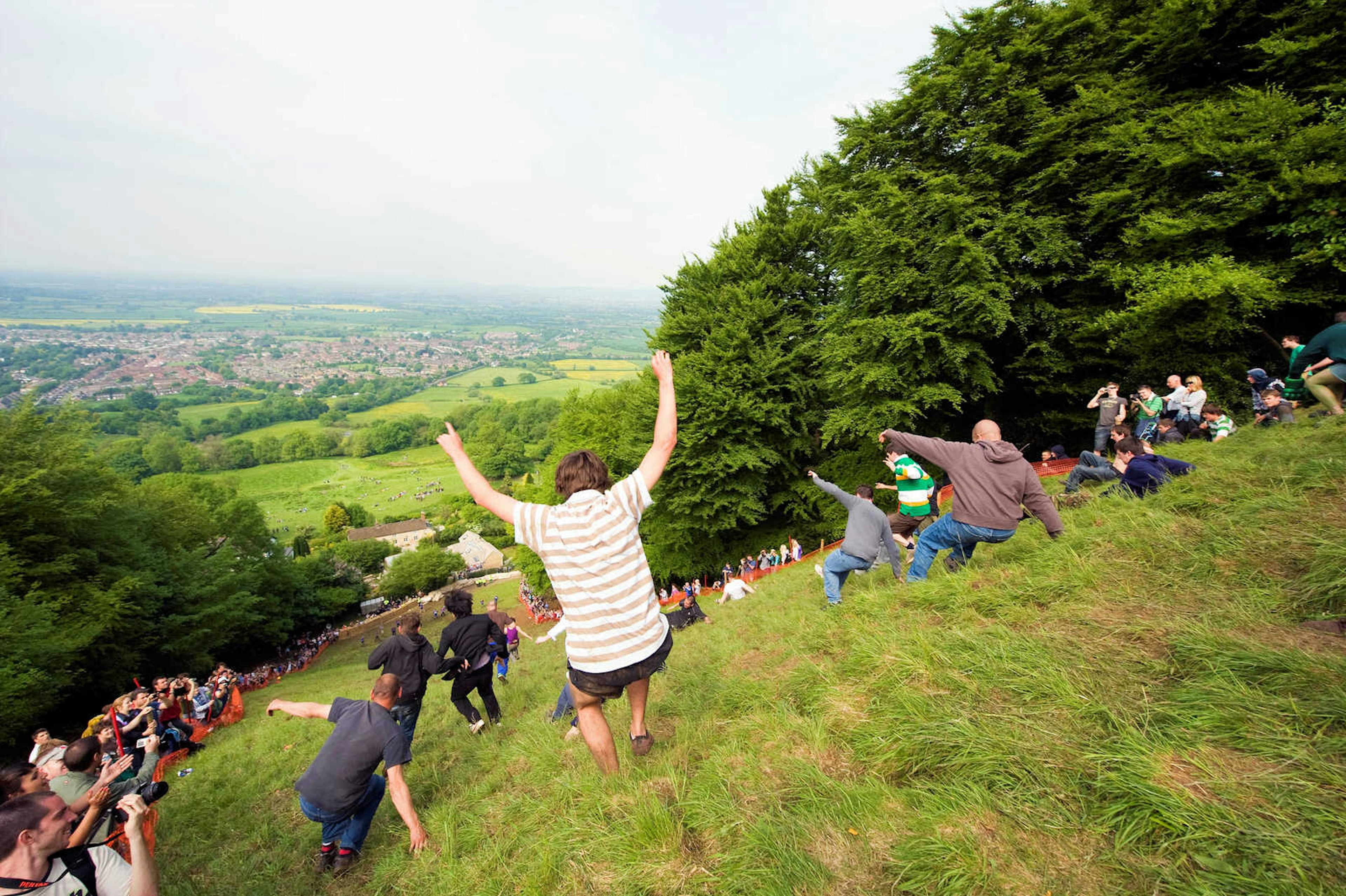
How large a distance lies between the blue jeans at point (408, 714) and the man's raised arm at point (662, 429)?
14.5 ft

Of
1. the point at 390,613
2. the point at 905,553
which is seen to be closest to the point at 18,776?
the point at 905,553

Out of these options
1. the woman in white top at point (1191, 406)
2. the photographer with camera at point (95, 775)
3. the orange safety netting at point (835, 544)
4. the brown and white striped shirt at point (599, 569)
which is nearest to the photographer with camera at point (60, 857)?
the photographer with camera at point (95, 775)

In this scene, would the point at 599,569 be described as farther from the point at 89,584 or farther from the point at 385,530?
the point at 385,530

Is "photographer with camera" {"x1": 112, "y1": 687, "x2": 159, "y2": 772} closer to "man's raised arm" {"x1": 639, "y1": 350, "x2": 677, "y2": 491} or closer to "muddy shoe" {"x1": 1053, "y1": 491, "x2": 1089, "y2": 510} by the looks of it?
"man's raised arm" {"x1": 639, "y1": 350, "x2": 677, "y2": 491}

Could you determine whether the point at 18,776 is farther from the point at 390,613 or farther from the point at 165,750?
the point at 390,613

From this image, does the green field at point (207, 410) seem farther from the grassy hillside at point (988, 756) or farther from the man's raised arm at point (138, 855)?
the grassy hillside at point (988, 756)

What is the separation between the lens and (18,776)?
12.6 ft

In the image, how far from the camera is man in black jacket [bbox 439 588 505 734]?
5.74m

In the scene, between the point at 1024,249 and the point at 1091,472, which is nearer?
the point at 1091,472

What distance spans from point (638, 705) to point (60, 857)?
3028 millimetres

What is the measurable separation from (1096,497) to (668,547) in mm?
14661

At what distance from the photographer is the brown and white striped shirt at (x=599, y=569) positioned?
2.82m

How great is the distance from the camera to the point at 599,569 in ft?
9.25

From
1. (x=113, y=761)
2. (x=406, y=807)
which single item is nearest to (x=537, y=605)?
Result: (x=113, y=761)
